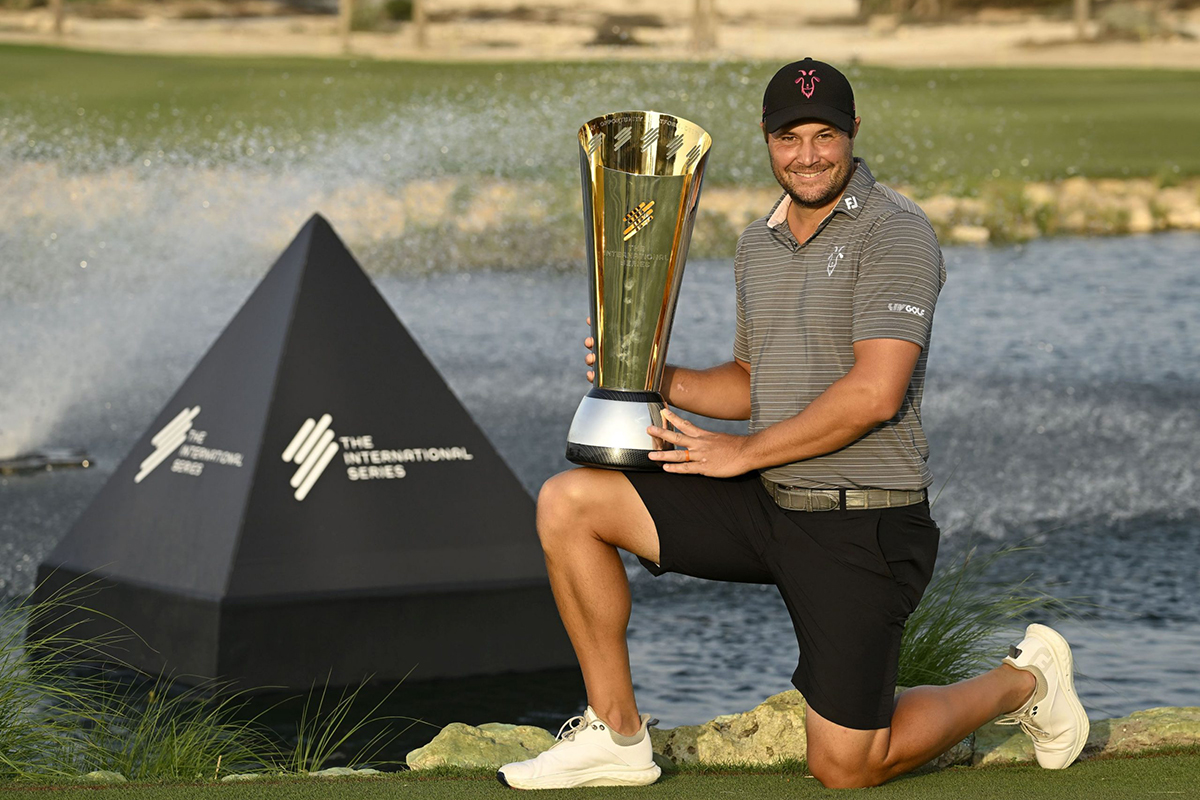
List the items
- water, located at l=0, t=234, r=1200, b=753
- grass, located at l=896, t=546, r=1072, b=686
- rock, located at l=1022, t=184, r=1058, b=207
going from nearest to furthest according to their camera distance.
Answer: grass, located at l=896, t=546, r=1072, b=686 → water, located at l=0, t=234, r=1200, b=753 → rock, located at l=1022, t=184, r=1058, b=207

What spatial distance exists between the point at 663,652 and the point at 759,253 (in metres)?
2.41

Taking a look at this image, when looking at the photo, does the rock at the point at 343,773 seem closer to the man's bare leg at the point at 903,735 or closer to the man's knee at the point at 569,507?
the man's knee at the point at 569,507

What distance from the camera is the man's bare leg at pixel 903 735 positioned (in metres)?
2.86

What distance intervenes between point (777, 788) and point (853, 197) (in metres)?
1.16

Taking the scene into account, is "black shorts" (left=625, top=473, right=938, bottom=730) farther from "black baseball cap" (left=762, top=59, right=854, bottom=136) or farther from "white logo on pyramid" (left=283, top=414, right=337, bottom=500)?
"white logo on pyramid" (left=283, top=414, right=337, bottom=500)

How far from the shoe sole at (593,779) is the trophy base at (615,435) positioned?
0.59 m

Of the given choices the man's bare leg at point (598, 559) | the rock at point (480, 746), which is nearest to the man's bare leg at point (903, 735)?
the man's bare leg at point (598, 559)

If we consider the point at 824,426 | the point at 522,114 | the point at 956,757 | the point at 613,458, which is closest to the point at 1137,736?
the point at 956,757

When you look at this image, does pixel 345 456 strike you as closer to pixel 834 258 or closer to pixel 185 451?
pixel 185 451

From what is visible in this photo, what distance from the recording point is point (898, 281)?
282 cm

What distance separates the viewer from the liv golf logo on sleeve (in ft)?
13.9

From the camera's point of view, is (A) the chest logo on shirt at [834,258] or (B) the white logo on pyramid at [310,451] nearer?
(A) the chest logo on shirt at [834,258]

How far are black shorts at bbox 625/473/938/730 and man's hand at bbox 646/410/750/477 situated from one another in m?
0.08

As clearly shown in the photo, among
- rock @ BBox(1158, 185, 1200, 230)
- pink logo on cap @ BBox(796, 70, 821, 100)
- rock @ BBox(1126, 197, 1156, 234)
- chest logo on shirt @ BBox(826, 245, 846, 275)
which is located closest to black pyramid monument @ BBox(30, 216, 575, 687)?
chest logo on shirt @ BBox(826, 245, 846, 275)
